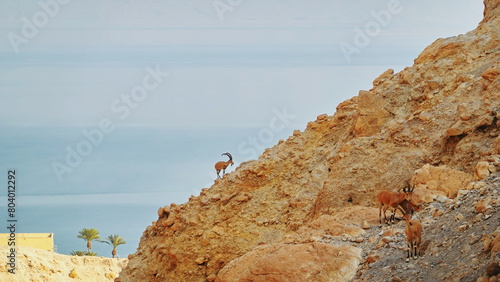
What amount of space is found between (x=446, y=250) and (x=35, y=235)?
139 feet

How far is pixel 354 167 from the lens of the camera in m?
16.4

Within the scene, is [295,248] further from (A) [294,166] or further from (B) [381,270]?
(A) [294,166]

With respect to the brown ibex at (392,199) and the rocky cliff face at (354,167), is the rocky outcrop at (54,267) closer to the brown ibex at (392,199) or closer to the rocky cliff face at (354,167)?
the rocky cliff face at (354,167)

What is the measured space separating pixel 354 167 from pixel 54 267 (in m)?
25.8

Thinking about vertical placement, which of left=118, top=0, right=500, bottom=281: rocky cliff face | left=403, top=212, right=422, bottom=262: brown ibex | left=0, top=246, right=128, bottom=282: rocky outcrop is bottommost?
left=403, top=212, right=422, bottom=262: brown ibex

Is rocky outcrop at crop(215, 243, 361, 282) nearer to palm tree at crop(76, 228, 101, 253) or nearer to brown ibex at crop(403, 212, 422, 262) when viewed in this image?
brown ibex at crop(403, 212, 422, 262)

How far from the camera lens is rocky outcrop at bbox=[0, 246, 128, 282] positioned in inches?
1375

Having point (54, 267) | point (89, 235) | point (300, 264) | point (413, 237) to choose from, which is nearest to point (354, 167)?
point (300, 264)

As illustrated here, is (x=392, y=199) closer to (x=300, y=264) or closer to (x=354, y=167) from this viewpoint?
(x=300, y=264)

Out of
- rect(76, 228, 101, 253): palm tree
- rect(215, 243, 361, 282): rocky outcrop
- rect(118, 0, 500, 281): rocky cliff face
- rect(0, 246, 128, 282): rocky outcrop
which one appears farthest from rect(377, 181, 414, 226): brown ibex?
rect(76, 228, 101, 253): palm tree

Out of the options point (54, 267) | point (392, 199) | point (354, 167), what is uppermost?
point (54, 267)

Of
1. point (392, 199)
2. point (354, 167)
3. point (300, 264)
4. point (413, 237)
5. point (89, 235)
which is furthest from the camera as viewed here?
point (89, 235)

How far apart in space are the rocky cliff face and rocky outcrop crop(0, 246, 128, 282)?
56.7ft

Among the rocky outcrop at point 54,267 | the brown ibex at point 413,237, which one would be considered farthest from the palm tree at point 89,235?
the brown ibex at point 413,237
